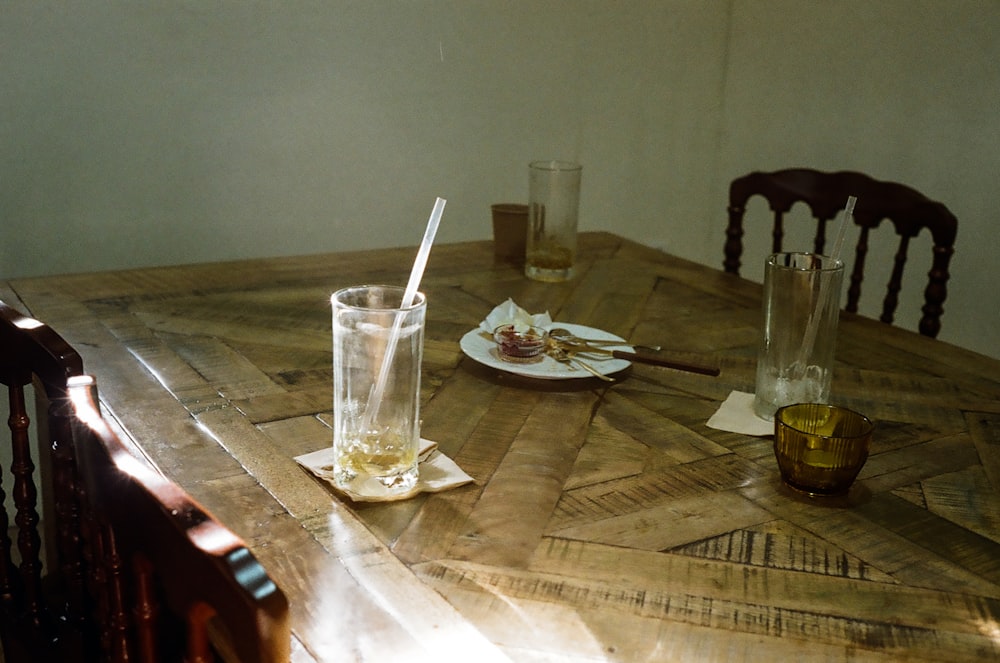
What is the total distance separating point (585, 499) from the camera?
840 millimetres

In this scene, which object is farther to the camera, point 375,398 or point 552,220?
point 552,220

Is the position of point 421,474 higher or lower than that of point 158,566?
lower

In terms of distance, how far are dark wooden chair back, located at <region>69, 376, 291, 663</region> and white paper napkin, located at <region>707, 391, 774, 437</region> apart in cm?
59

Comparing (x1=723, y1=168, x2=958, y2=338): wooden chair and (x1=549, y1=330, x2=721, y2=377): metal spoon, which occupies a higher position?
(x1=723, y1=168, x2=958, y2=338): wooden chair

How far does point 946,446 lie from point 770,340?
20 centimetres

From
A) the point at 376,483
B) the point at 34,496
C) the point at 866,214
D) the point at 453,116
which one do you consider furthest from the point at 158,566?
the point at 453,116

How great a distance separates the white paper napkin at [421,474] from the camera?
0.82 meters

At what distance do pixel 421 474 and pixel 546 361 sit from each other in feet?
1.08

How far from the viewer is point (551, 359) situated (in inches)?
46.1

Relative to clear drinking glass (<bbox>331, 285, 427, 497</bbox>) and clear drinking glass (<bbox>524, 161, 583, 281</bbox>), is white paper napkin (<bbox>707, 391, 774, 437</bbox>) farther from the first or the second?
clear drinking glass (<bbox>524, 161, 583, 281</bbox>)

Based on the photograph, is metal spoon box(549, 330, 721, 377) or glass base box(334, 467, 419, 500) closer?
glass base box(334, 467, 419, 500)

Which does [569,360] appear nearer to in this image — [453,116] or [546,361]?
[546,361]

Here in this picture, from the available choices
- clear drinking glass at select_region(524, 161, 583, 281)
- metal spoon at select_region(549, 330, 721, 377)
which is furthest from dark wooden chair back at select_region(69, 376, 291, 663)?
clear drinking glass at select_region(524, 161, 583, 281)

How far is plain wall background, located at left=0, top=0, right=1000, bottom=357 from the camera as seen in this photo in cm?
219
